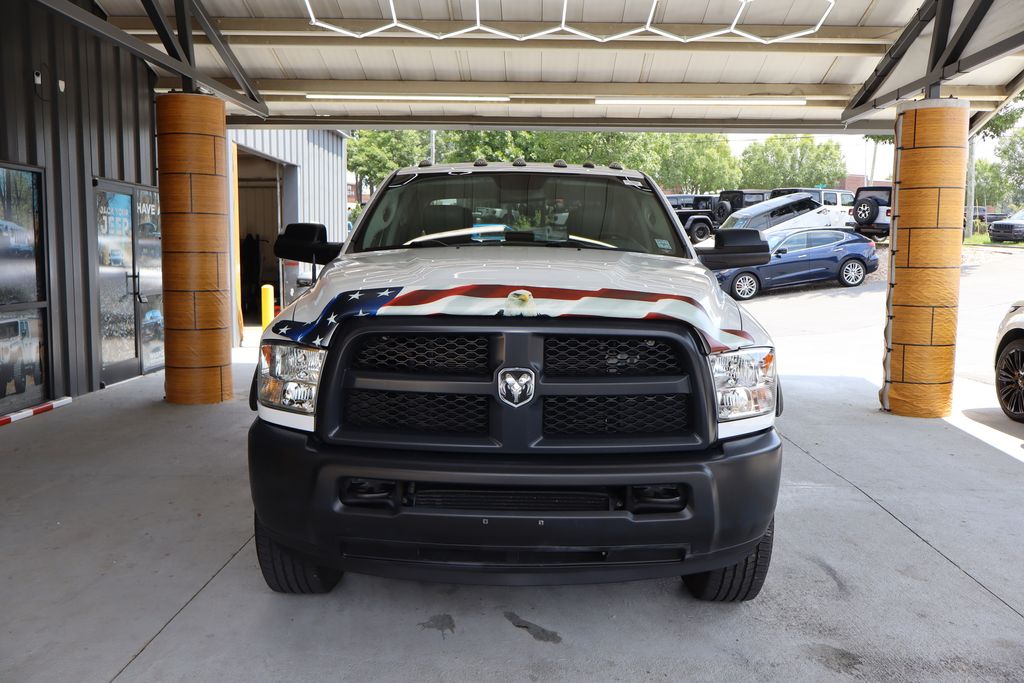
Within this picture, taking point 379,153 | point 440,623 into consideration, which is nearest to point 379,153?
point 379,153

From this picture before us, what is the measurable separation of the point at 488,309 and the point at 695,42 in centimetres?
685

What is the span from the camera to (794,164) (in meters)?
62.0

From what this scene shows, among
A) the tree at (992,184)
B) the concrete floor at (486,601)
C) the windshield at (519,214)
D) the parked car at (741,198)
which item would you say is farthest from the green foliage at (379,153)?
the tree at (992,184)

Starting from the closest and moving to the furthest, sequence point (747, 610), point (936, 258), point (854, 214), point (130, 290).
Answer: point (747, 610)
point (936, 258)
point (130, 290)
point (854, 214)

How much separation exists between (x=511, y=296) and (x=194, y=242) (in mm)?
5857

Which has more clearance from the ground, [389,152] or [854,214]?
[389,152]

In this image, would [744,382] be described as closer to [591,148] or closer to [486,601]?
[486,601]

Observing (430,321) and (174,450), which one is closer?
(430,321)

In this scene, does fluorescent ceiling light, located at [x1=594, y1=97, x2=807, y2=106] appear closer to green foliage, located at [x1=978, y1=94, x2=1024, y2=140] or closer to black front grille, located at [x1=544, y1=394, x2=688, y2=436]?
black front grille, located at [x1=544, y1=394, x2=688, y2=436]

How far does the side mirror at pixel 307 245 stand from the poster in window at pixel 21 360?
4.25 m

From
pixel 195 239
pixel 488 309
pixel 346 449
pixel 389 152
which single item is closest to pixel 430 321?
pixel 488 309

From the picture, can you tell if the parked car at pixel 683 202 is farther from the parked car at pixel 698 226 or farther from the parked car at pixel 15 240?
the parked car at pixel 15 240

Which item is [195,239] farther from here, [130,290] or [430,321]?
[430,321]

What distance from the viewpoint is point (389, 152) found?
45156 mm
